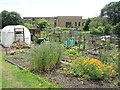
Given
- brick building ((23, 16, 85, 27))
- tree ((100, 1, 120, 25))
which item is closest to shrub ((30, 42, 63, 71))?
tree ((100, 1, 120, 25))

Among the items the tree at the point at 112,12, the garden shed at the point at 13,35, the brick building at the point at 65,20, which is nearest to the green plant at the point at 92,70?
the garden shed at the point at 13,35

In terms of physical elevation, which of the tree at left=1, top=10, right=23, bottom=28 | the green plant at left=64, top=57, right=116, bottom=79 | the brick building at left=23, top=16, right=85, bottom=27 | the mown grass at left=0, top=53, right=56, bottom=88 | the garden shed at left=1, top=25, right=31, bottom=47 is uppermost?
the brick building at left=23, top=16, right=85, bottom=27

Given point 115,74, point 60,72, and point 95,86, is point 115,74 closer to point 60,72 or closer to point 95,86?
point 95,86

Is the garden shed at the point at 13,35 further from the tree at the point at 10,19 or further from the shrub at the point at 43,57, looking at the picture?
the tree at the point at 10,19

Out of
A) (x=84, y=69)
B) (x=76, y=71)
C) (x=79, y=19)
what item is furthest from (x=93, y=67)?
(x=79, y=19)

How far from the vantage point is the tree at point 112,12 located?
36994 mm

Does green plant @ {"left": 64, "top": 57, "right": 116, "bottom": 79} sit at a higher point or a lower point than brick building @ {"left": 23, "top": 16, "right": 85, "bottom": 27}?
lower

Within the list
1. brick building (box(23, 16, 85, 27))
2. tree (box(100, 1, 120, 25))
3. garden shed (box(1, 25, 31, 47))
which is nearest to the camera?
garden shed (box(1, 25, 31, 47))

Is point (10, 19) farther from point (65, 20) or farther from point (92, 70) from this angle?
point (92, 70)

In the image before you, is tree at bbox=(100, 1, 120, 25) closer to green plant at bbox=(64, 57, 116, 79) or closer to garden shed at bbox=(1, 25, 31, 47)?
garden shed at bbox=(1, 25, 31, 47)

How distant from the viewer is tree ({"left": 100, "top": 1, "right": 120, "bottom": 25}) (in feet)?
121

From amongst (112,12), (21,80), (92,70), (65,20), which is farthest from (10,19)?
(92,70)

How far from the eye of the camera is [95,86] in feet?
12.8

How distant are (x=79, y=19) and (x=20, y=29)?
42.2 m
